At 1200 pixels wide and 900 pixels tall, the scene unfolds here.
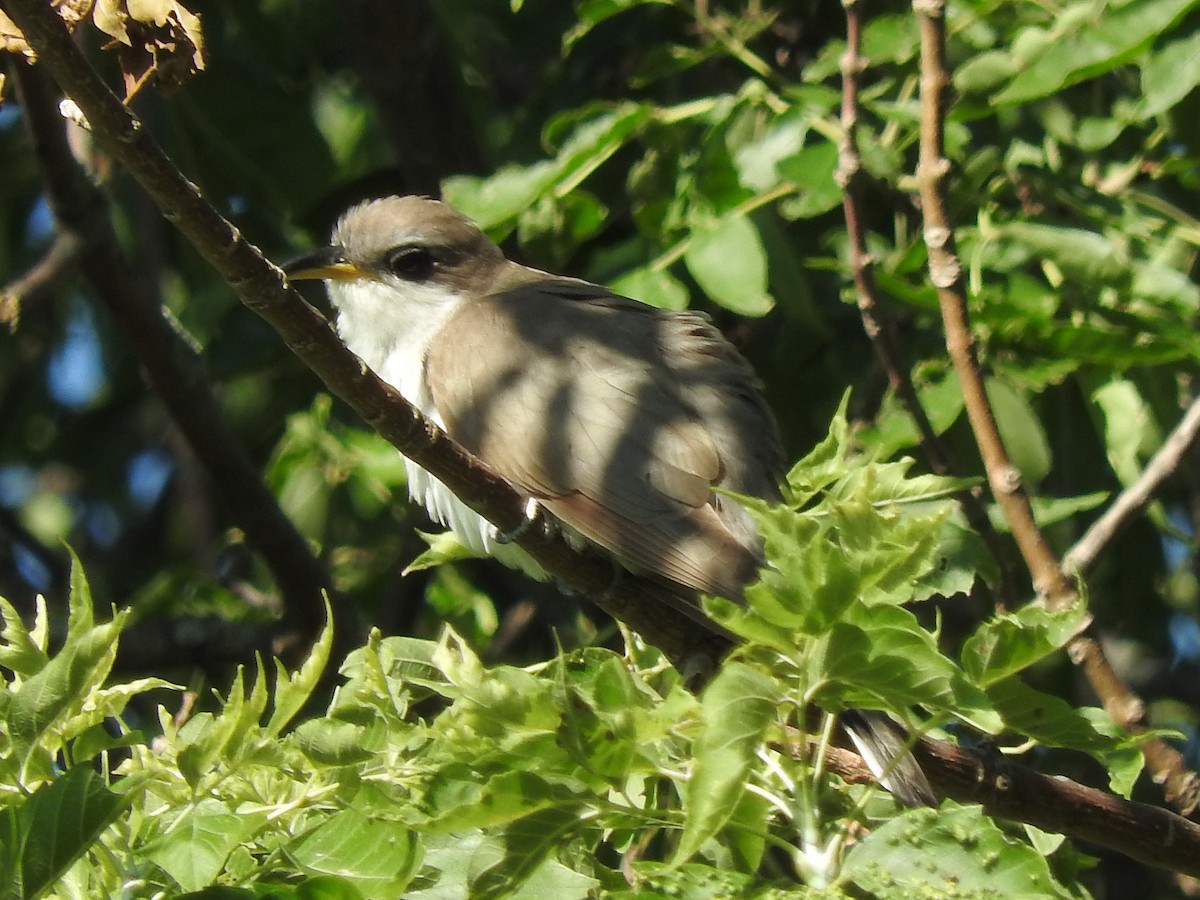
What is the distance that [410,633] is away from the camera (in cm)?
518

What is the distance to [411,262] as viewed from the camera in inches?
186

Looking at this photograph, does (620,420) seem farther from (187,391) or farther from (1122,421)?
(187,391)

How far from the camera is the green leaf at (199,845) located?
76.9 inches

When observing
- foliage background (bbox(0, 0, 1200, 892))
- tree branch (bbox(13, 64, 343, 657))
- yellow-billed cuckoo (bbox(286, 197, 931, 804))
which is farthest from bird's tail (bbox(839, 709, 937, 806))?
tree branch (bbox(13, 64, 343, 657))

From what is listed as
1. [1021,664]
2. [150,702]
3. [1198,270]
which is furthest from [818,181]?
[150,702]

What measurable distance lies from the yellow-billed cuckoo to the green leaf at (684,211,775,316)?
31 centimetres

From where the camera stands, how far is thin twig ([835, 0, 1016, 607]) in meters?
3.23

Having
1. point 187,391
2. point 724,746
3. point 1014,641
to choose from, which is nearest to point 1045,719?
point 1014,641

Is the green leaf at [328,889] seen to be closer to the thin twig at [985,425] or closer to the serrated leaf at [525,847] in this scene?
the serrated leaf at [525,847]

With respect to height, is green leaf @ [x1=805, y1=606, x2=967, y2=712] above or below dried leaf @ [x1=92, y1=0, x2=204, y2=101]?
Result: below

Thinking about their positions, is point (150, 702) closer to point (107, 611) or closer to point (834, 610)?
point (107, 611)

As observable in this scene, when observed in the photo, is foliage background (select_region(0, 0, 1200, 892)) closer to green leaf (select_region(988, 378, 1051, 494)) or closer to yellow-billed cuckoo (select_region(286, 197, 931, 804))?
green leaf (select_region(988, 378, 1051, 494))

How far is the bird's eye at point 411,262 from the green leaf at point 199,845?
280cm

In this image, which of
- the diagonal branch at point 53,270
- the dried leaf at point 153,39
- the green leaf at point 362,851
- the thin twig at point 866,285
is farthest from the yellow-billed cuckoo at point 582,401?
the dried leaf at point 153,39
